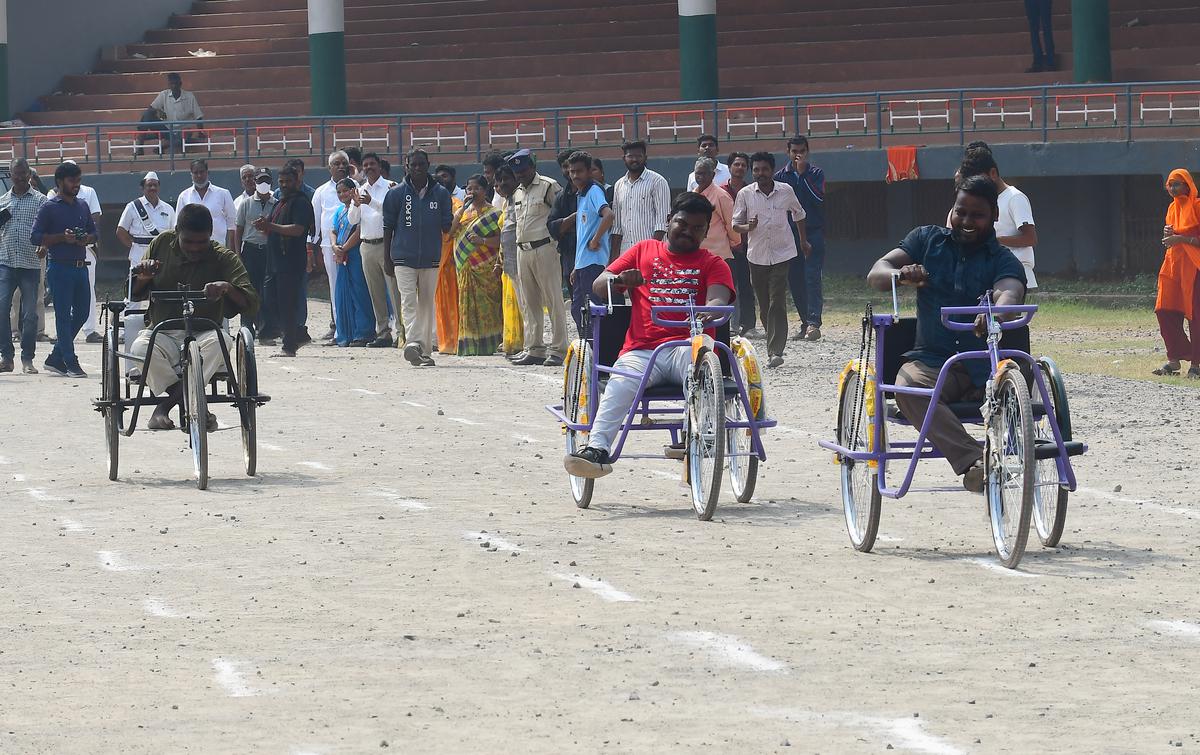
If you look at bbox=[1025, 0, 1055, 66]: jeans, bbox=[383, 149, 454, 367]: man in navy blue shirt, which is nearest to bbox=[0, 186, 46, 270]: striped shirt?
bbox=[383, 149, 454, 367]: man in navy blue shirt

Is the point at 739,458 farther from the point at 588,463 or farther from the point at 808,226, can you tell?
the point at 808,226

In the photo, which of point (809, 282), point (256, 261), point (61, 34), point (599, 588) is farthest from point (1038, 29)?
point (599, 588)

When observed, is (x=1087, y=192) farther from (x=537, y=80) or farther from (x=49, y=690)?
(x=49, y=690)

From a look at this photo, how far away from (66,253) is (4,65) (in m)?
22.4

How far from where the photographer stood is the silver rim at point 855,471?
328 inches

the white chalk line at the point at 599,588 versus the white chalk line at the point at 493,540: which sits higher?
the white chalk line at the point at 493,540

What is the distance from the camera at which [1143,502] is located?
31.2 feet

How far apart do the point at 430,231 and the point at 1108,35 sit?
1506 cm

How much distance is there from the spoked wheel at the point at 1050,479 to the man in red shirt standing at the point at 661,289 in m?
1.95

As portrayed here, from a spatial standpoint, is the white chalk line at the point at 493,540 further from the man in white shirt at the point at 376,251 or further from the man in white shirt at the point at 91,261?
the man in white shirt at the point at 91,261

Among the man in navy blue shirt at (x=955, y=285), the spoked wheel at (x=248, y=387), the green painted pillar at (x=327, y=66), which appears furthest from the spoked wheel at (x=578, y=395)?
the green painted pillar at (x=327, y=66)

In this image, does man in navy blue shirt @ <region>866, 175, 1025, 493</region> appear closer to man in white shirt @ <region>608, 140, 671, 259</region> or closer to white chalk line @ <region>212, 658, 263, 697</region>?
white chalk line @ <region>212, 658, 263, 697</region>

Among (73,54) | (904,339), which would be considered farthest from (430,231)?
(73,54)

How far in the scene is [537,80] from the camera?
3569 cm
